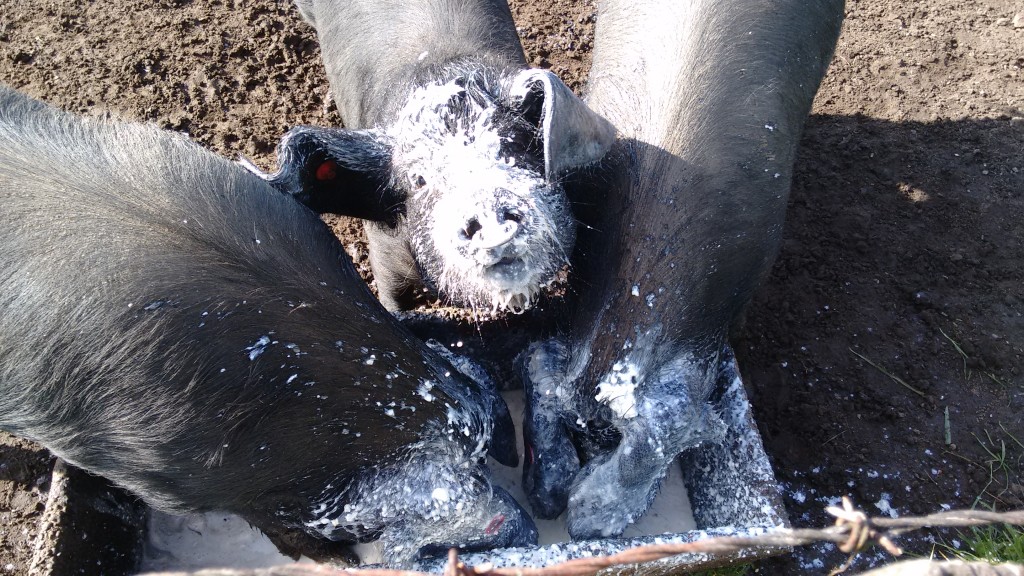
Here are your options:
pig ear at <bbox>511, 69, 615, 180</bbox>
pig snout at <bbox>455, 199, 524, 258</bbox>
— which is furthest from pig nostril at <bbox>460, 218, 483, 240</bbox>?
pig ear at <bbox>511, 69, 615, 180</bbox>

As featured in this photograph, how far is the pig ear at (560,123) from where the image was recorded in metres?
2.01

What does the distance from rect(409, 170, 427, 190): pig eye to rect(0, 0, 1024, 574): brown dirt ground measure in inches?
47.0

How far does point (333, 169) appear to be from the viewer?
245cm

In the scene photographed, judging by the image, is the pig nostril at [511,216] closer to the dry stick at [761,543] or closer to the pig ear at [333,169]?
the pig ear at [333,169]

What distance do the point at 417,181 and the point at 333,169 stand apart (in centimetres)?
34

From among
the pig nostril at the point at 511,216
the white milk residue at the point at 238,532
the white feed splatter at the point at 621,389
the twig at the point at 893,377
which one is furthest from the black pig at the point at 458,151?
the twig at the point at 893,377

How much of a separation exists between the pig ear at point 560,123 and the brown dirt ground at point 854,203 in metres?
1.31

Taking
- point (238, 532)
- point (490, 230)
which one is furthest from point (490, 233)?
point (238, 532)

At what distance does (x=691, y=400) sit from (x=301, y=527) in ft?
4.11

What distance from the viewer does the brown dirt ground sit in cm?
281

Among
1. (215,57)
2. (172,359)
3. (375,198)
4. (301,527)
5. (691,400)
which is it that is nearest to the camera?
(172,359)

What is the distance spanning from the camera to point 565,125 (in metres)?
2.04

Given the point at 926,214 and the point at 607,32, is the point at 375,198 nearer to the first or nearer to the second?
the point at 607,32

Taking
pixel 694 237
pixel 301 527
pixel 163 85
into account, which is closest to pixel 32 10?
pixel 163 85
